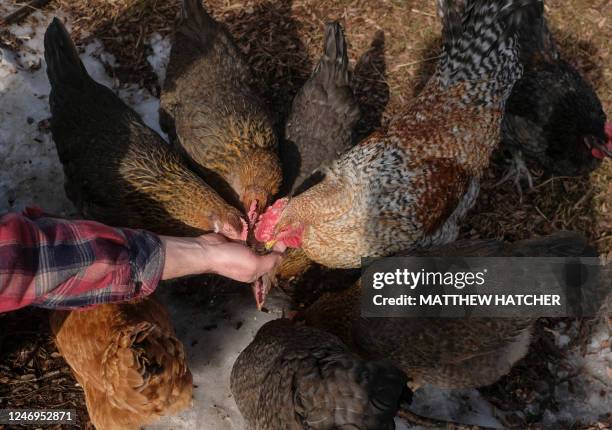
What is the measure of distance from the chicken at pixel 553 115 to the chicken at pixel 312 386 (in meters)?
2.20

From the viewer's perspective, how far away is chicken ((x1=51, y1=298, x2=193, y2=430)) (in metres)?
2.35

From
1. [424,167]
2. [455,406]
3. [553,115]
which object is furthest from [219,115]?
[455,406]

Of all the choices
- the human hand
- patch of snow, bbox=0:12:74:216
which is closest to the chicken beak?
the human hand

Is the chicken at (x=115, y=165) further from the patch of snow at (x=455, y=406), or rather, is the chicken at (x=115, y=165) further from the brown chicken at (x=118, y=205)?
the patch of snow at (x=455, y=406)

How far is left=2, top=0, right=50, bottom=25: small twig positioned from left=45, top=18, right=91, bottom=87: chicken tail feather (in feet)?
4.44

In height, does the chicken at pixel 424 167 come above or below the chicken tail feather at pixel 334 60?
below

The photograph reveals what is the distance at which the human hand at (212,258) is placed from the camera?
97.4 inches

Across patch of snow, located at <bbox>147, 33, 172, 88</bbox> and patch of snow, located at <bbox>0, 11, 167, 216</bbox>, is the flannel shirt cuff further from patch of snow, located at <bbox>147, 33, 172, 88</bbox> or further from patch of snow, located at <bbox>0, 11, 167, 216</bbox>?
patch of snow, located at <bbox>147, 33, 172, 88</bbox>

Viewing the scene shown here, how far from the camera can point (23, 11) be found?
14.8 feet

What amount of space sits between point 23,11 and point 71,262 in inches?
143

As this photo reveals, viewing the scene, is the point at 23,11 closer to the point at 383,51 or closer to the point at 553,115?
the point at 383,51

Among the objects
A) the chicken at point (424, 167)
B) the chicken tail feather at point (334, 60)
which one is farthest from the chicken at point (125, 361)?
the chicken tail feather at point (334, 60)

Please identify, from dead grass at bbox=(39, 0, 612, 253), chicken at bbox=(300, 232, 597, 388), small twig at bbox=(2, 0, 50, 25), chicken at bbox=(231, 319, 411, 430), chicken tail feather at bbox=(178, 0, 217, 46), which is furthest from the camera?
small twig at bbox=(2, 0, 50, 25)

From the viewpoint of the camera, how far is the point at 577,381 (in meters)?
3.48
